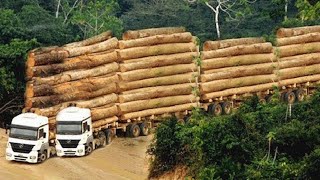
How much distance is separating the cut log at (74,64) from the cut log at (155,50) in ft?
2.26

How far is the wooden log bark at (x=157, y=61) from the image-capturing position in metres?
41.6

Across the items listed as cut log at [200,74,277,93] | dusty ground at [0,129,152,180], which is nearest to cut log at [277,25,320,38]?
cut log at [200,74,277,93]

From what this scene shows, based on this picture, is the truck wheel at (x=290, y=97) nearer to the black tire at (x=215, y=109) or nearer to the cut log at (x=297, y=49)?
the cut log at (x=297, y=49)

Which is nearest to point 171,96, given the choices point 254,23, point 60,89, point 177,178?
point 60,89

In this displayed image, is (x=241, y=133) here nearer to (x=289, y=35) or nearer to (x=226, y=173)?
(x=226, y=173)

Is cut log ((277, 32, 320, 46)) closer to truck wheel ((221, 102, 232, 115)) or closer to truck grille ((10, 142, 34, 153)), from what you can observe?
truck wheel ((221, 102, 232, 115))

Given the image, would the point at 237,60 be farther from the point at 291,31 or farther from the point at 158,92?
the point at 158,92

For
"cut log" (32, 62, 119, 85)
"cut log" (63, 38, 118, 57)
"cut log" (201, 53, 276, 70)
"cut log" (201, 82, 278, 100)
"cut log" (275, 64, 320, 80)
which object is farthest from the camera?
"cut log" (275, 64, 320, 80)

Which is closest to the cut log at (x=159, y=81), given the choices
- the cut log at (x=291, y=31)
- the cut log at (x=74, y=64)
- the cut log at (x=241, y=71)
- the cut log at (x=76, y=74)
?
the cut log at (x=241, y=71)

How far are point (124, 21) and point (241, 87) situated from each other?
126ft

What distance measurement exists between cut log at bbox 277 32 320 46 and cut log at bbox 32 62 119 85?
11768 mm

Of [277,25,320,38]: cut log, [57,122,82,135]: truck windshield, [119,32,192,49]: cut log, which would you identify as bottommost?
[57,122,82,135]: truck windshield

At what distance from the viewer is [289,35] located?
46969mm

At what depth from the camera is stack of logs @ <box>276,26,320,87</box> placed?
46.7 meters
